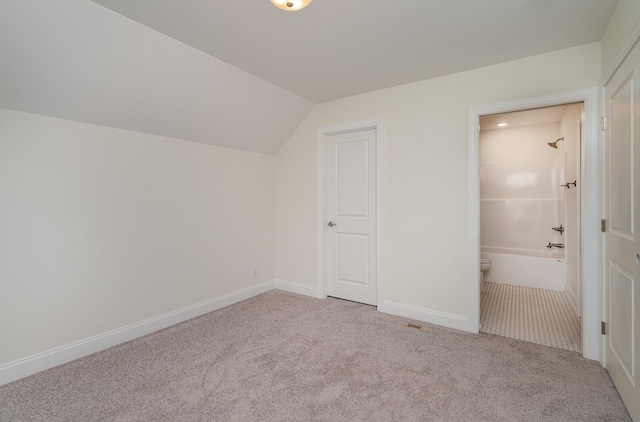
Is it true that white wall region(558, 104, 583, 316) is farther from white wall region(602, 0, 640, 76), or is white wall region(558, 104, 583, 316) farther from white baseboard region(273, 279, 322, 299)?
white baseboard region(273, 279, 322, 299)

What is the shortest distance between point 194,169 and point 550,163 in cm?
505

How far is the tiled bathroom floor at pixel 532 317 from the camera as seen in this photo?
102 inches

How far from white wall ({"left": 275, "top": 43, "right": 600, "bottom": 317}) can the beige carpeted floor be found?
54 centimetres

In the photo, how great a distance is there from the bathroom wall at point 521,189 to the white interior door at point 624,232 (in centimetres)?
269

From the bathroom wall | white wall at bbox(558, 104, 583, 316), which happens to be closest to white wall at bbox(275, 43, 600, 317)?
white wall at bbox(558, 104, 583, 316)

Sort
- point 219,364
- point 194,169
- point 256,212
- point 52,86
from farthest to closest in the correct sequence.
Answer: point 256,212
point 194,169
point 219,364
point 52,86

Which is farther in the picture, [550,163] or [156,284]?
[550,163]

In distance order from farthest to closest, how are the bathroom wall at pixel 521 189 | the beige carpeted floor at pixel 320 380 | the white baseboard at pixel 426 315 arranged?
1. the bathroom wall at pixel 521 189
2. the white baseboard at pixel 426 315
3. the beige carpeted floor at pixel 320 380

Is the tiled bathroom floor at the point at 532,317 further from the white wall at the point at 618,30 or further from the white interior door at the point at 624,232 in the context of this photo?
the white wall at the point at 618,30

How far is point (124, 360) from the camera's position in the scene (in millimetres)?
2250

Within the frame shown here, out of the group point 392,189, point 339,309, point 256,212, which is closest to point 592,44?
point 392,189

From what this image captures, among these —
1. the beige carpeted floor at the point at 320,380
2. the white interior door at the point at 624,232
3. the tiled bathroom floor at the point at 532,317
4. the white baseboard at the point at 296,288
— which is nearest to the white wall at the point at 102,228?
the beige carpeted floor at the point at 320,380

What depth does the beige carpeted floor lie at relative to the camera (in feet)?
5.50

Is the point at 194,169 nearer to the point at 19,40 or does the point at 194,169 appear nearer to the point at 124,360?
the point at 19,40
